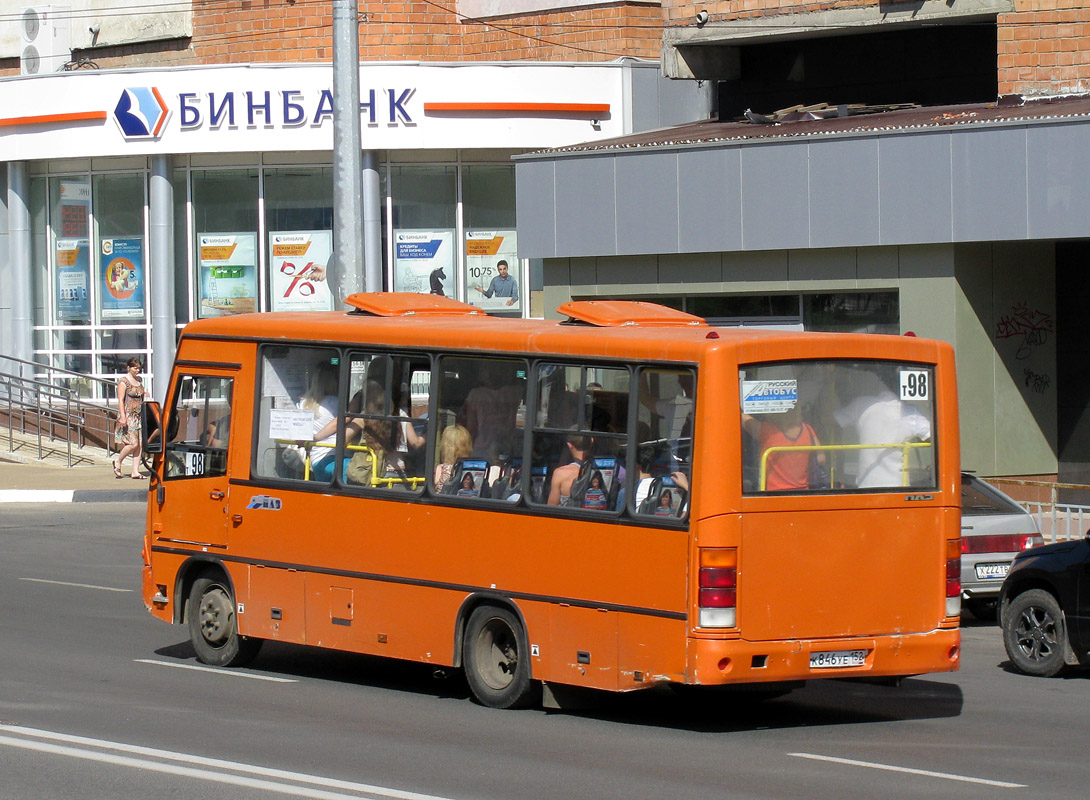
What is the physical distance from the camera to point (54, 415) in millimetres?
28781

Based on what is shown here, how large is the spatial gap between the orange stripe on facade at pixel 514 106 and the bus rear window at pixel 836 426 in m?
18.5

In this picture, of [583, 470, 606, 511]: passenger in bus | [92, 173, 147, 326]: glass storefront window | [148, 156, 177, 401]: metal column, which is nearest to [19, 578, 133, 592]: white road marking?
[583, 470, 606, 511]: passenger in bus

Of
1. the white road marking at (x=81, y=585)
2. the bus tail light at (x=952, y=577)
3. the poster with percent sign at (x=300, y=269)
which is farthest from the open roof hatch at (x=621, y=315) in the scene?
the poster with percent sign at (x=300, y=269)

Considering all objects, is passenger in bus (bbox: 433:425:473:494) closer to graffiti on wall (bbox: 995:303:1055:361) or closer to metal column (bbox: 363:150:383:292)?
graffiti on wall (bbox: 995:303:1055:361)

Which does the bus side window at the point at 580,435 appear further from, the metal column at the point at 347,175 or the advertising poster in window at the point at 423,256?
the advertising poster in window at the point at 423,256

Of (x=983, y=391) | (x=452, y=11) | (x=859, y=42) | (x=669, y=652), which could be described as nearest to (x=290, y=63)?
(x=452, y=11)

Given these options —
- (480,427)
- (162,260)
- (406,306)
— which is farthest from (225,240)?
(480,427)

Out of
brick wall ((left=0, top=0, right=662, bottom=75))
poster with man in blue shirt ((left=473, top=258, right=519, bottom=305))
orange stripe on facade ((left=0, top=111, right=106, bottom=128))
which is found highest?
brick wall ((left=0, top=0, right=662, bottom=75))

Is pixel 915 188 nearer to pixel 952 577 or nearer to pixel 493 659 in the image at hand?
pixel 952 577

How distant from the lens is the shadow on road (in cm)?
1000

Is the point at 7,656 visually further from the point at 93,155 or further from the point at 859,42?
the point at 93,155

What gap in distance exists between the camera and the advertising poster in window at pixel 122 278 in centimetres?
2941

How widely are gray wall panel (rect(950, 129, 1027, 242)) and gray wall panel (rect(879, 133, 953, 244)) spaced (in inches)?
5.3

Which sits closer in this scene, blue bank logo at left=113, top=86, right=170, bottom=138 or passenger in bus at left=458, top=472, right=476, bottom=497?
passenger in bus at left=458, top=472, right=476, bottom=497
